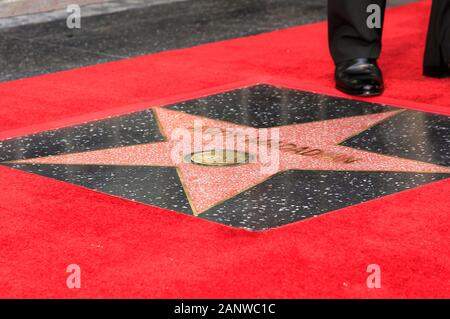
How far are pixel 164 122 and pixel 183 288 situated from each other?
110cm

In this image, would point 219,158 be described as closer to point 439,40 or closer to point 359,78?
point 359,78

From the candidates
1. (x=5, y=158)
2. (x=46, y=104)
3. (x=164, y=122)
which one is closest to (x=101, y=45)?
(x=46, y=104)

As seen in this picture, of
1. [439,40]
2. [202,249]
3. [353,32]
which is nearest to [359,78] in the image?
[353,32]

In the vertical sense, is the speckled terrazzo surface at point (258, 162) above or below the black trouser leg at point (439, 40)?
below

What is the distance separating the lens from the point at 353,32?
120 inches

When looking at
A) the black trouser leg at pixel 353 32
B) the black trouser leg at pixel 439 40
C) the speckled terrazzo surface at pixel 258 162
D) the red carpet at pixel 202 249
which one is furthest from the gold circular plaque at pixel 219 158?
the black trouser leg at pixel 439 40

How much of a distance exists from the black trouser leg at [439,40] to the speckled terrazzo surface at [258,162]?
42 centimetres

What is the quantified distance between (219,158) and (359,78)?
772mm

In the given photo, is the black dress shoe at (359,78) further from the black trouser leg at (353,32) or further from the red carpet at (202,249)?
the red carpet at (202,249)

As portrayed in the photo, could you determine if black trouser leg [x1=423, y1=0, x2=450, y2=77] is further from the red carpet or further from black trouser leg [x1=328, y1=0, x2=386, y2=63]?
the red carpet

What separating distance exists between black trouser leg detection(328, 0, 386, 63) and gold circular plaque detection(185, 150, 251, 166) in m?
0.80

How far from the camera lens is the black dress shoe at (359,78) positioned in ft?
9.61

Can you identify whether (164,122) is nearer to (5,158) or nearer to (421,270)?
(5,158)

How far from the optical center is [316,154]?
Result: 237 centimetres
